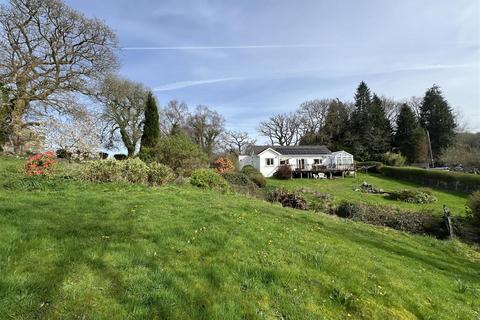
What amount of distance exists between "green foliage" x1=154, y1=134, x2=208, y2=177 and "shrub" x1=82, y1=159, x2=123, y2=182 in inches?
257

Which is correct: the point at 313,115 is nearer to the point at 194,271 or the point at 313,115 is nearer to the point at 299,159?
the point at 299,159

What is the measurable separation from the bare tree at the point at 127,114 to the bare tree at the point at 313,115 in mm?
31028

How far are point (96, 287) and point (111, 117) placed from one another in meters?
37.0

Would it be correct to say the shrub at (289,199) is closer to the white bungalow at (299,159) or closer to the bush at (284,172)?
the bush at (284,172)

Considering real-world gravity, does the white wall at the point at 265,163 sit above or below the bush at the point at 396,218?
above

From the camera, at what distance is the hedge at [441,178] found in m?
26.0

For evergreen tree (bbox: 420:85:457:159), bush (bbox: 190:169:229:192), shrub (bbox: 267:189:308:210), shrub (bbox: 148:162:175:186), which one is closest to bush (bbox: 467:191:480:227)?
shrub (bbox: 267:189:308:210)

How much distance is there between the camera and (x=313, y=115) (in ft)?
192

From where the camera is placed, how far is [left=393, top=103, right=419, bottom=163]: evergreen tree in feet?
167

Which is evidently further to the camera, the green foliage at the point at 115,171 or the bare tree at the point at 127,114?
the bare tree at the point at 127,114

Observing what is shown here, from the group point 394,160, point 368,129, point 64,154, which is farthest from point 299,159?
point 64,154

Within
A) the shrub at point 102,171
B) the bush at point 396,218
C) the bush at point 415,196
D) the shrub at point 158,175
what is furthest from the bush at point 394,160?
the shrub at point 102,171

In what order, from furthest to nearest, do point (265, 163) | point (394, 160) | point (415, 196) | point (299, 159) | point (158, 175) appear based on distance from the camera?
point (394, 160) → point (299, 159) → point (265, 163) → point (415, 196) → point (158, 175)

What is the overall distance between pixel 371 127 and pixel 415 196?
1256 inches
